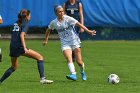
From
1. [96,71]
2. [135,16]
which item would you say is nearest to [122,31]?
[135,16]

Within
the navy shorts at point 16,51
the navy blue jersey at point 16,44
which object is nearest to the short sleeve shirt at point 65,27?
the navy blue jersey at point 16,44

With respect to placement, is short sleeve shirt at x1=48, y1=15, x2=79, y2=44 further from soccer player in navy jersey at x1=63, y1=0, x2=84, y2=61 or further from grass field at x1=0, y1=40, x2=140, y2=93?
soccer player in navy jersey at x1=63, y1=0, x2=84, y2=61

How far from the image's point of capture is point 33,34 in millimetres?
29828

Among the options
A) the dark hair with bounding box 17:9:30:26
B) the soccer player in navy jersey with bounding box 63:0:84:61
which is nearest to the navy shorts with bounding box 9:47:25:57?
the dark hair with bounding box 17:9:30:26

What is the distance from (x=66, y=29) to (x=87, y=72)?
2224 millimetres

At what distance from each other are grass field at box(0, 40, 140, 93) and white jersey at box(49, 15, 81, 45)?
0.94 meters

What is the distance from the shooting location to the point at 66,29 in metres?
13.2

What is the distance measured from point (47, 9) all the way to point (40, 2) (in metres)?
0.52

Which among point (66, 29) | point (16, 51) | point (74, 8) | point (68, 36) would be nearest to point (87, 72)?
point (68, 36)

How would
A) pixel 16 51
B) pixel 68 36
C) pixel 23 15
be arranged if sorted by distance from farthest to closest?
pixel 68 36
pixel 16 51
pixel 23 15

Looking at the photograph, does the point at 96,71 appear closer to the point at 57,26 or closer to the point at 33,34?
the point at 57,26

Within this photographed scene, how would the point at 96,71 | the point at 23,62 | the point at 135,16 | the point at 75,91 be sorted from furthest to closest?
the point at 135,16, the point at 23,62, the point at 96,71, the point at 75,91

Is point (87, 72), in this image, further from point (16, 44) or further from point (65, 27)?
point (16, 44)

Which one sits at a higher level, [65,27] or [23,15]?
[23,15]
